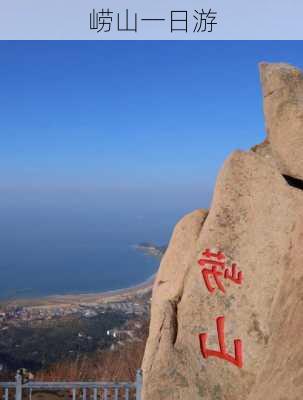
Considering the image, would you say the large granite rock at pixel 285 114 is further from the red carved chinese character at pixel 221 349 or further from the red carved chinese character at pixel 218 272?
the red carved chinese character at pixel 221 349

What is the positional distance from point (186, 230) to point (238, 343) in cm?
129

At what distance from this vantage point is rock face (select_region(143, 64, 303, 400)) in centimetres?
475

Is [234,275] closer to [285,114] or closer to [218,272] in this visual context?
[218,272]

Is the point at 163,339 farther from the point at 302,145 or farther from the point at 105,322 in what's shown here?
the point at 105,322

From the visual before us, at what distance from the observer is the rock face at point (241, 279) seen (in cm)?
475

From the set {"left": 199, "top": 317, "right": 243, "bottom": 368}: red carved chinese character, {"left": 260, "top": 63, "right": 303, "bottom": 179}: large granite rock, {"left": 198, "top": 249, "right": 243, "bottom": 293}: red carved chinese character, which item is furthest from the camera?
{"left": 198, "top": 249, "right": 243, "bottom": 293}: red carved chinese character

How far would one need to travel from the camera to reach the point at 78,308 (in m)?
19.1

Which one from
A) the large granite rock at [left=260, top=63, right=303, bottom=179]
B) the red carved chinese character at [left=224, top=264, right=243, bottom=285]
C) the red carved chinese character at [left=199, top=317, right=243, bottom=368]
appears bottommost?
the red carved chinese character at [left=199, top=317, right=243, bottom=368]

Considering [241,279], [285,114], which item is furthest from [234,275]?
[285,114]

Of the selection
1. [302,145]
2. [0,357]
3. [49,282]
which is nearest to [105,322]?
[0,357]

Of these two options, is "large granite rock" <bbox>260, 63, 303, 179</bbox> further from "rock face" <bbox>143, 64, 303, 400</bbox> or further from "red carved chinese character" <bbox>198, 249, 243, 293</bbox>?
"red carved chinese character" <bbox>198, 249, 243, 293</bbox>

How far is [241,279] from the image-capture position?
500cm

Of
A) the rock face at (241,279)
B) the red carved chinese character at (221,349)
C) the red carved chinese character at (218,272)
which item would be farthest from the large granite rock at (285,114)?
the red carved chinese character at (221,349)

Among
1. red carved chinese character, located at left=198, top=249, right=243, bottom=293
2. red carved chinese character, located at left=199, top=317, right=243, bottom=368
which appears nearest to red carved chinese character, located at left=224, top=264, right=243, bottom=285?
red carved chinese character, located at left=198, top=249, right=243, bottom=293
